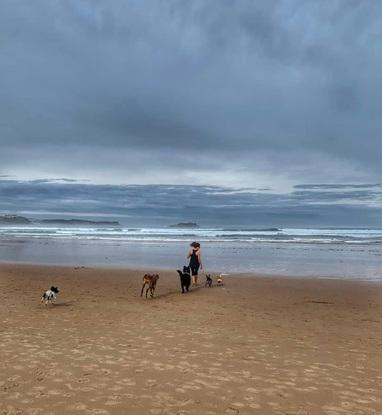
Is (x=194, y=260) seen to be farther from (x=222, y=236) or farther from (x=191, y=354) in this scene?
(x=222, y=236)

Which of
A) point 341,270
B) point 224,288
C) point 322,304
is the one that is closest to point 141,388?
point 322,304

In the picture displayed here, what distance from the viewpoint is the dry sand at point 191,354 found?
5.41 meters

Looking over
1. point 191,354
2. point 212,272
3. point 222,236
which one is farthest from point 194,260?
point 222,236

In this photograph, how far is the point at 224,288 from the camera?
16141mm

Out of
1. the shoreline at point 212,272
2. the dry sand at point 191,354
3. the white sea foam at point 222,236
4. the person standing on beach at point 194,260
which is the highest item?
the white sea foam at point 222,236

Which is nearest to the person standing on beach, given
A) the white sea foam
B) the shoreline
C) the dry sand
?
the shoreline

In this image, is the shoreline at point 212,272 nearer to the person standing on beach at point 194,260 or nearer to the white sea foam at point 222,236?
the person standing on beach at point 194,260

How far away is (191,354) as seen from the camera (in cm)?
746

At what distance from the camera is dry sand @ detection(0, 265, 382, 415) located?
541cm

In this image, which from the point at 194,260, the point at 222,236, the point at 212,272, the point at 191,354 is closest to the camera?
the point at 191,354

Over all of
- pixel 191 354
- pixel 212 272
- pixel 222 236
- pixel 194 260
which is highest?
pixel 222 236

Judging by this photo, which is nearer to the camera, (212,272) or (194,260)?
(194,260)

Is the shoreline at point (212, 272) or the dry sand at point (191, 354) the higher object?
the shoreline at point (212, 272)

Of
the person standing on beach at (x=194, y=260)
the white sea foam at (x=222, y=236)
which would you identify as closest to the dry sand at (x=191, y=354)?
the person standing on beach at (x=194, y=260)
